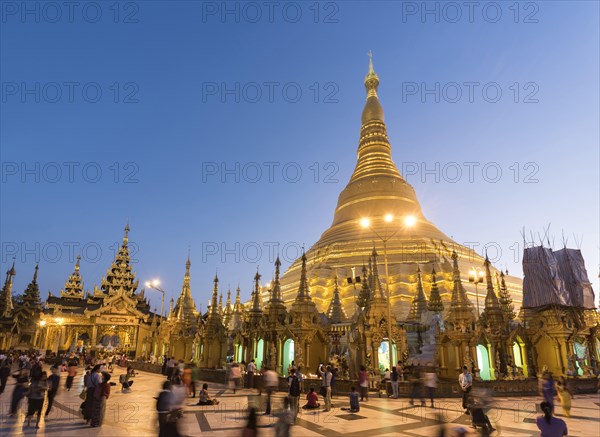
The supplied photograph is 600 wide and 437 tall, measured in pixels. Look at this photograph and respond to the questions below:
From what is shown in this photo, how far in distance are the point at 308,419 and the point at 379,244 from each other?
38.6 meters

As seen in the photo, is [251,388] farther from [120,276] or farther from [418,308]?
[120,276]

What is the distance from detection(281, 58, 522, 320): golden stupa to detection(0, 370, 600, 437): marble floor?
77.2 feet

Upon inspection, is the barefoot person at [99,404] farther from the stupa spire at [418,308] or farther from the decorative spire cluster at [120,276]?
the decorative spire cluster at [120,276]

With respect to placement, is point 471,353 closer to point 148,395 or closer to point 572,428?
point 572,428

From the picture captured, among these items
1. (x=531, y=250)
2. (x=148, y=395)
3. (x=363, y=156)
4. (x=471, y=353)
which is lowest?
(x=148, y=395)

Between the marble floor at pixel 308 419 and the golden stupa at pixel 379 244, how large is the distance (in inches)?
926

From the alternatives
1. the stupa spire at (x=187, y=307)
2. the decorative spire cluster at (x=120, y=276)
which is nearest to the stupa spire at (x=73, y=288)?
the decorative spire cluster at (x=120, y=276)

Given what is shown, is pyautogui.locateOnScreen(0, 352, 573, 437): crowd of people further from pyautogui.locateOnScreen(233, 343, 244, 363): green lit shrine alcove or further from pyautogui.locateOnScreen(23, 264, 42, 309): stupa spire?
pyautogui.locateOnScreen(23, 264, 42, 309): stupa spire

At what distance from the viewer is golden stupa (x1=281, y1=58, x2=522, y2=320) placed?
44469 mm

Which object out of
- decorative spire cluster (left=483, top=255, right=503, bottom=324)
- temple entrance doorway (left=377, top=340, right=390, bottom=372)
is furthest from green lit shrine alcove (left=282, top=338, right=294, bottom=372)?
decorative spire cluster (left=483, top=255, right=503, bottom=324)

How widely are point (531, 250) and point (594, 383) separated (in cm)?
1338

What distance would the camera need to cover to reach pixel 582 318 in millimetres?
31578

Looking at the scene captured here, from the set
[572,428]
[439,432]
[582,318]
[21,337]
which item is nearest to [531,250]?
[582,318]

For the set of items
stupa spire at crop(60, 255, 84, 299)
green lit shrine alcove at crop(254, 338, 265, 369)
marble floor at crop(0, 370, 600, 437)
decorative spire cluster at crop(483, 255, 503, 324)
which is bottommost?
marble floor at crop(0, 370, 600, 437)
